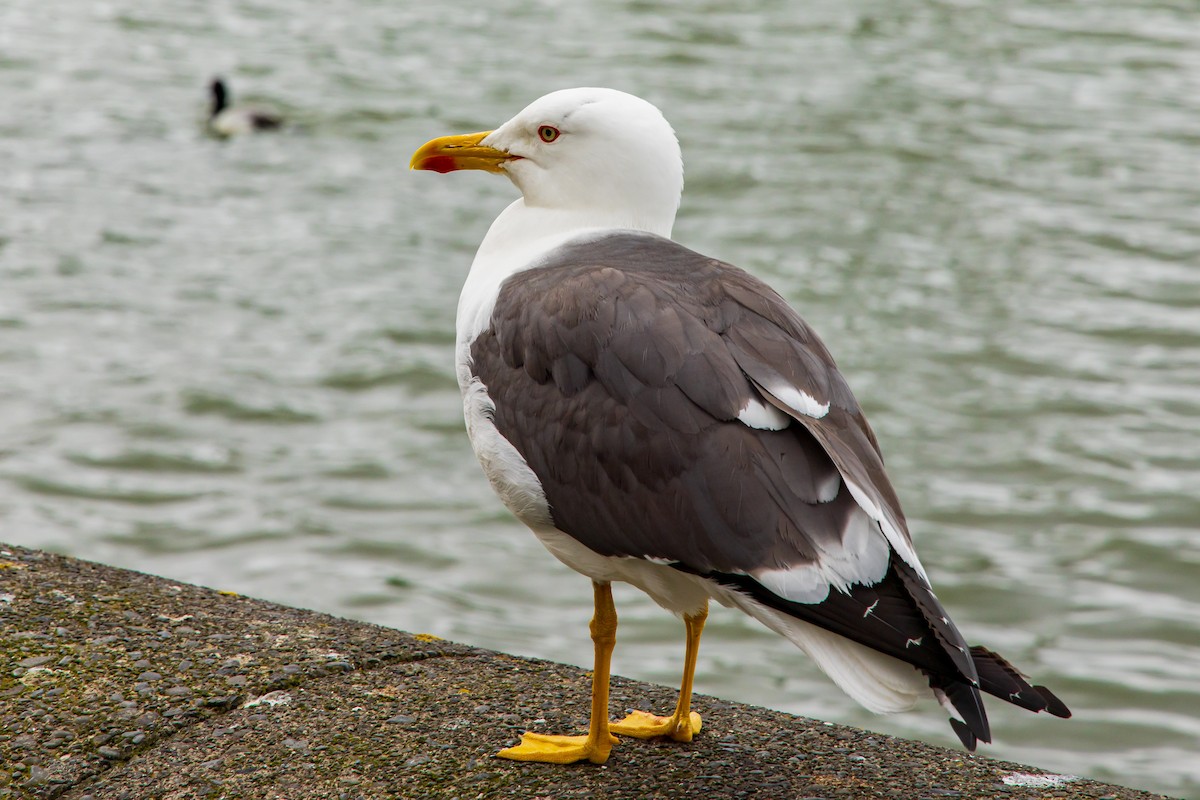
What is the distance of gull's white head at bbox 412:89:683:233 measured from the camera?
378cm

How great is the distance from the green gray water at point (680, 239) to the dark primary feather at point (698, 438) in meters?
3.20

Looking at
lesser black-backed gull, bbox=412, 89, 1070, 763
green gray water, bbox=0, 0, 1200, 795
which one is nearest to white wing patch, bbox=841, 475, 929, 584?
lesser black-backed gull, bbox=412, 89, 1070, 763

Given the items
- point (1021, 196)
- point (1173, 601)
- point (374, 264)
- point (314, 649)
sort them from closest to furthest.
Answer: point (314, 649)
point (1173, 601)
point (374, 264)
point (1021, 196)

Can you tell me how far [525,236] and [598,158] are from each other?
277 millimetres

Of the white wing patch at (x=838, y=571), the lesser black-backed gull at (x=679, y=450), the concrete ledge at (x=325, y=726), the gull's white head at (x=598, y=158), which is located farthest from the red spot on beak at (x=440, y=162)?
the white wing patch at (x=838, y=571)

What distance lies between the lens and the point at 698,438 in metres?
3.08

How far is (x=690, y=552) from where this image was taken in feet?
10.0

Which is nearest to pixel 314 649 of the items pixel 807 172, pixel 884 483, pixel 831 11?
pixel 884 483

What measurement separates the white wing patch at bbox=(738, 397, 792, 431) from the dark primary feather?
1cm

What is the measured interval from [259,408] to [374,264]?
7.58 ft

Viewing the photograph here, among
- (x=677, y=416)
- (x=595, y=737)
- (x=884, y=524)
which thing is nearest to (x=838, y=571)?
(x=884, y=524)

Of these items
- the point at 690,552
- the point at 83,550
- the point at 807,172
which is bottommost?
the point at 83,550

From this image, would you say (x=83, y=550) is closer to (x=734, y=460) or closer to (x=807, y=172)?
(x=734, y=460)

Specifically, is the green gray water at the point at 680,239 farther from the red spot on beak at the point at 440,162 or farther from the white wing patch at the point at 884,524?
the white wing patch at the point at 884,524
